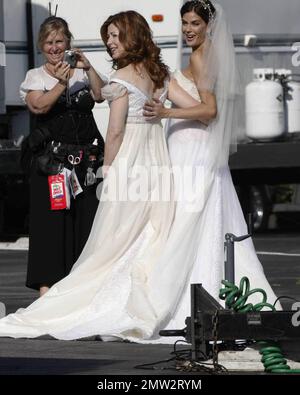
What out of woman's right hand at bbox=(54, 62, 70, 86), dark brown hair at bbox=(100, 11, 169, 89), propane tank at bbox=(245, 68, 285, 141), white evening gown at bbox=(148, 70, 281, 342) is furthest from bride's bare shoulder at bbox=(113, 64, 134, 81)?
propane tank at bbox=(245, 68, 285, 141)

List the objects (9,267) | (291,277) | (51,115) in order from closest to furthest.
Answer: (51,115)
(291,277)
(9,267)

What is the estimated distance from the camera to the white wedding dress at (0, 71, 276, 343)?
31.8ft

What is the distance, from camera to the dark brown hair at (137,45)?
9.88 metres

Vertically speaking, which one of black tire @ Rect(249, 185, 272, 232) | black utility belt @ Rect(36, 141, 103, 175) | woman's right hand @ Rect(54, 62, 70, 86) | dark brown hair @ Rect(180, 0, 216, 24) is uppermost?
dark brown hair @ Rect(180, 0, 216, 24)

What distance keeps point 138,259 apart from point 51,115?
4.45 feet

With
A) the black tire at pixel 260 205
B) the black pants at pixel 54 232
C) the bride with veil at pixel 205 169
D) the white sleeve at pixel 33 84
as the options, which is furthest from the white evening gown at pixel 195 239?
the black tire at pixel 260 205

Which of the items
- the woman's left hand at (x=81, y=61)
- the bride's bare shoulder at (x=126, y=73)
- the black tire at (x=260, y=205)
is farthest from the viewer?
the black tire at (x=260, y=205)

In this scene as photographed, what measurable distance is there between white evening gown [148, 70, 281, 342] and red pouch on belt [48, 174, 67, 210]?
2.86ft

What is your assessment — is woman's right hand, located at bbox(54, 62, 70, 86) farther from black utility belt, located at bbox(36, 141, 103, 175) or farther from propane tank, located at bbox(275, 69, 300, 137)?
propane tank, located at bbox(275, 69, 300, 137)

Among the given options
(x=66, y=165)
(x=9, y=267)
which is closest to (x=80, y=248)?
(x=66, y=165)

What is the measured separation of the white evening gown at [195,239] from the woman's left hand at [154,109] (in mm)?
293

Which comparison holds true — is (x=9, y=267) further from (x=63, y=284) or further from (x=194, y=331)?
(x=194, y=331)

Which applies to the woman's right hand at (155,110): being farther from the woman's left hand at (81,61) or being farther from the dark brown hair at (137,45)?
the woman's left hand at (81,61)

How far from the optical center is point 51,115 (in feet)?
34.7
